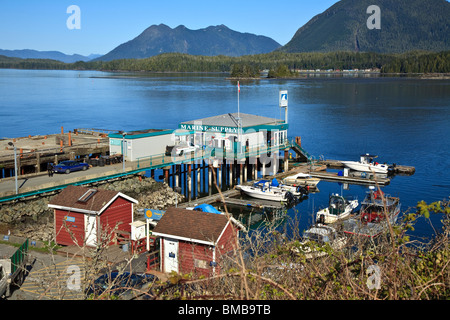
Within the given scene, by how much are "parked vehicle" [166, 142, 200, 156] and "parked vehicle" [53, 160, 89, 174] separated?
7.30 m

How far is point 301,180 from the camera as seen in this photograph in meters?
41.7

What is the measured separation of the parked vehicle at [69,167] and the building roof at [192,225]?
14.8 metres

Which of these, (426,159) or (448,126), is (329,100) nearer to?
(448,126)

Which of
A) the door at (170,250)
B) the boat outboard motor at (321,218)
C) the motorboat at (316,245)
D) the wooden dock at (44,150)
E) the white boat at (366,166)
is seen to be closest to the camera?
the motorboat at (316,245)

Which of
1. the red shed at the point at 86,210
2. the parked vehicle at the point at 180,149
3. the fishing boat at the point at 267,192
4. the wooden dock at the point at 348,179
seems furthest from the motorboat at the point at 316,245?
the wooden dock at the point at 348,179

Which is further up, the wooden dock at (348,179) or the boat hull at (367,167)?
the boat hull at (367,167)

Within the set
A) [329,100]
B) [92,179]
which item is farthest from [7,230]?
[329,100]

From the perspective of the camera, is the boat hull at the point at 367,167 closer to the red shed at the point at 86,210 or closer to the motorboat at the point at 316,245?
the motorboat at the point at 316,245

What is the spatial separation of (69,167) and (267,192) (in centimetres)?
1402

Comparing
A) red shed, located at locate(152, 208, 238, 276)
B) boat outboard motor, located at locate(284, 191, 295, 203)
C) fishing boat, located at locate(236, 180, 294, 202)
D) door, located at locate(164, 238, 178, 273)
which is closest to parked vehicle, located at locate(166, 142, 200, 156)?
fishing boat, located at locate(236, 180, 294, 202)

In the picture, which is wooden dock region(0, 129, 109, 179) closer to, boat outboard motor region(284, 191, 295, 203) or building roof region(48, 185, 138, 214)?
building roof region(48, 185, 138, 214)

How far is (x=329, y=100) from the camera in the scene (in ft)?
393

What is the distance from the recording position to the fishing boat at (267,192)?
1406 inches
